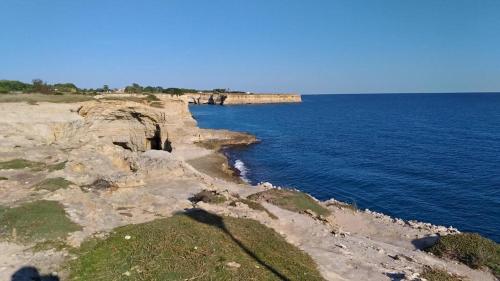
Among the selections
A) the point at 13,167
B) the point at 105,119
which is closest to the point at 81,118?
the point at 105,119

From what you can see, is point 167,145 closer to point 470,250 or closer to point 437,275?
point 470,250

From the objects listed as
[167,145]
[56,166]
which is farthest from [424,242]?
[167,145]

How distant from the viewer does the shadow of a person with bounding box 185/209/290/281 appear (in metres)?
17.0

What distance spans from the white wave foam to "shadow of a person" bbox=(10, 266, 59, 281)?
38.5m

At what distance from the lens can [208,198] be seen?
2730 cm

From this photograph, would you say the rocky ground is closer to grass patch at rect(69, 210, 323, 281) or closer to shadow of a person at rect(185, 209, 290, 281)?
grass patch at rect(69, 210, 323, 281)

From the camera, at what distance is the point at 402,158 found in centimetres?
6512

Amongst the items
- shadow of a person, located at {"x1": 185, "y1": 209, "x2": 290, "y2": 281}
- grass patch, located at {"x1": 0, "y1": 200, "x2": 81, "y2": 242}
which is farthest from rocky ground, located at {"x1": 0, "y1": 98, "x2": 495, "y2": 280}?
shadow of a person, located at {"x1": 185, "y1": 209, "x2": 290, "y2": 281}

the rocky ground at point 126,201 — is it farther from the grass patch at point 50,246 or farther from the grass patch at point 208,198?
the grass patch at point 208,198

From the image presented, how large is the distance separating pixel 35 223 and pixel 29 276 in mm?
4754

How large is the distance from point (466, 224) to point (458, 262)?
1371 cm

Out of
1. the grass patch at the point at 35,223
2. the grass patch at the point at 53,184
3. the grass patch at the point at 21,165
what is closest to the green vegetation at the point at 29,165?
the grass patch at the point at 21,165

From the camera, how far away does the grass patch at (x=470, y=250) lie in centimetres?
2392

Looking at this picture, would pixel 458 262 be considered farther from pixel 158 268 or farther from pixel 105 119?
pixel 105 119
